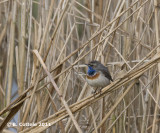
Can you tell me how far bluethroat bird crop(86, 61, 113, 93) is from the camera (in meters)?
3.38

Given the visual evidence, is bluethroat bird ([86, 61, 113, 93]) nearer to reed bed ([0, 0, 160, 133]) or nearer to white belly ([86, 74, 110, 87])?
white belly ([86, 74, 110, 87])

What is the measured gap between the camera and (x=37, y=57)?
2.82 metres

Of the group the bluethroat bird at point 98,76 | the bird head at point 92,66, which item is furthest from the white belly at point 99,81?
the bird head at point 92,66

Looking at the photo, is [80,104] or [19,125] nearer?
[80,104]

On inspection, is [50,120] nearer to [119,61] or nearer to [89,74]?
[89,74]

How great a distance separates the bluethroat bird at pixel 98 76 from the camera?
11.1 feet

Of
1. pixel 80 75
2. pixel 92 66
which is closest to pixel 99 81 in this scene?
pixel 92 66

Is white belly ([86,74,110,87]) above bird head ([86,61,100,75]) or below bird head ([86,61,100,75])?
below

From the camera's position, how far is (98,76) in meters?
3.46

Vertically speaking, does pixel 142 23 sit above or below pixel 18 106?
above

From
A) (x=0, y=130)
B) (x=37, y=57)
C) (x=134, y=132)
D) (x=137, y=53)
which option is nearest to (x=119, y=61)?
(x=137, y=53)

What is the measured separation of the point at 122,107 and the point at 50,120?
1.05 meters

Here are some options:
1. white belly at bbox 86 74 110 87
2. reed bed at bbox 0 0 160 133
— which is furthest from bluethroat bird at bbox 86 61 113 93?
reed bed at bbox 0 0 160 133

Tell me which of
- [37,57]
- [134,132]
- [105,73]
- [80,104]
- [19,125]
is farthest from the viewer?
[134,132]
